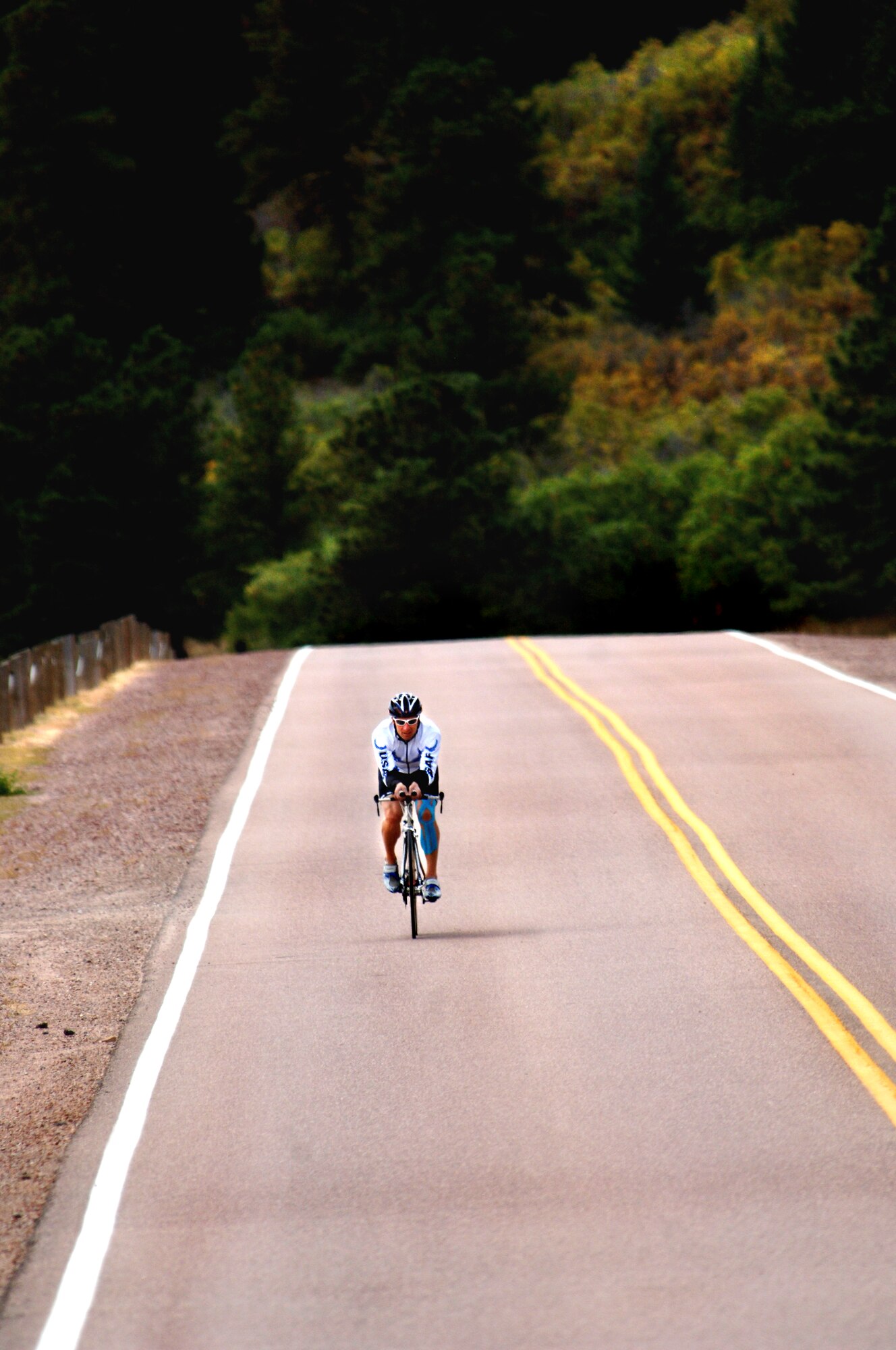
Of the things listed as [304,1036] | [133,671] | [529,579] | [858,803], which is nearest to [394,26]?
[529,579]

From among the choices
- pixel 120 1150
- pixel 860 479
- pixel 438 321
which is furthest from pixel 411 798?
pixel 438 321

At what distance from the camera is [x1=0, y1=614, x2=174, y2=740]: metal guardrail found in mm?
23141

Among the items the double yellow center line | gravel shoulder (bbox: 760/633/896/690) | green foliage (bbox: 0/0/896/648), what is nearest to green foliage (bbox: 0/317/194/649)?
green foliage (bbox: 0/0/896/648)

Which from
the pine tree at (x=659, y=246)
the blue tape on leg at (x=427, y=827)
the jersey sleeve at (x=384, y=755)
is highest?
the pine tree at (x=659, y=246)

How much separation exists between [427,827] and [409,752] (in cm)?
57

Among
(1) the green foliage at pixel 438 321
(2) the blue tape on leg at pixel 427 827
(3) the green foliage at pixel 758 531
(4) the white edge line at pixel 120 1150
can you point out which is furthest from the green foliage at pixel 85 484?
(2) the blue tape on leg at pixel 427 827

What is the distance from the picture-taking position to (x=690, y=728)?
2025cm

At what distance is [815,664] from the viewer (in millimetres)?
26625

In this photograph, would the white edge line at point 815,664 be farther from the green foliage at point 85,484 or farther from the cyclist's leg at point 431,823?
the green foliage at point 85,484

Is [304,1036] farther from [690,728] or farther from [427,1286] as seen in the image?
[690,728]

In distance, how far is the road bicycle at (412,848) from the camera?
447 inches

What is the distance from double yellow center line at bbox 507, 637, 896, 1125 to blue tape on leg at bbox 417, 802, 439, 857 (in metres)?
2.33

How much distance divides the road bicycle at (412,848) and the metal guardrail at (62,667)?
12.4 metres

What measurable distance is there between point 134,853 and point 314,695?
9.91m
